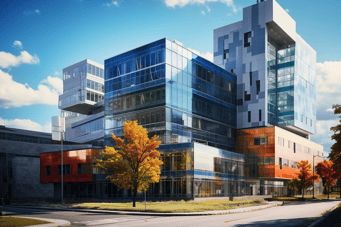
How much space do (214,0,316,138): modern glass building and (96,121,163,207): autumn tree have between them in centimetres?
3755

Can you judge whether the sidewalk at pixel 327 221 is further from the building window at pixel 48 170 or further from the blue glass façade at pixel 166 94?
the building window at pixel 48 170

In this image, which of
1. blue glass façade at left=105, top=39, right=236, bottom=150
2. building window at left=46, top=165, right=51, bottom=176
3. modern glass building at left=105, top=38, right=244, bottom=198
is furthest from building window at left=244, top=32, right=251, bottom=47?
building window at left=46, top=165, right=51, bottom=176

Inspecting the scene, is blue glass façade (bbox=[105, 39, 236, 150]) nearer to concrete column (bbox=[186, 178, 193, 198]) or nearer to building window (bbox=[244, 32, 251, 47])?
concrete column (bbox=[186, 178, 193, 198])

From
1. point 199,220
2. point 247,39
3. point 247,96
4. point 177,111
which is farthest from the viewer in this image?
point 247,39

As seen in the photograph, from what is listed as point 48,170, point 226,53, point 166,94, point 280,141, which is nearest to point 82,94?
point 48,170

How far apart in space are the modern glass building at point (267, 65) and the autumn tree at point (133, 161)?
37549mm

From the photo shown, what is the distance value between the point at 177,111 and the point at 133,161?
19.3 metres

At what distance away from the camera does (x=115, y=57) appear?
62938mm

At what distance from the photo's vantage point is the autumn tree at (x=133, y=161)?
38531 mm

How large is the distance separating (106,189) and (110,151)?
19828 millimetres

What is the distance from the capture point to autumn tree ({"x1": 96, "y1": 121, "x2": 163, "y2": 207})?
3853cm

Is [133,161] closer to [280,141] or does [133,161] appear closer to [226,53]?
[280,141]

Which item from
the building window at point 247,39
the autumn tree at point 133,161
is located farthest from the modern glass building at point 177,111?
the autumn tree at point 133,161

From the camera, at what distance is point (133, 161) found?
39.1m
